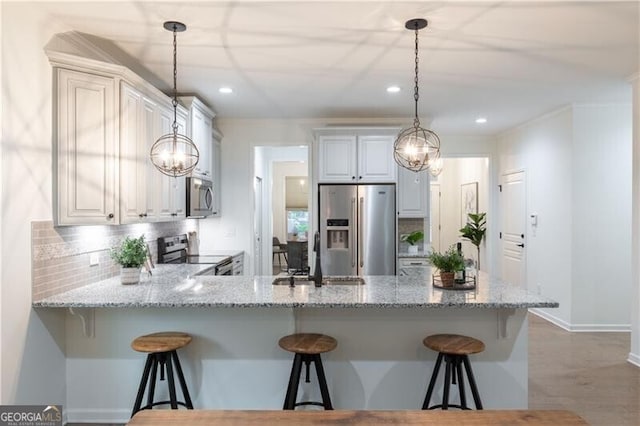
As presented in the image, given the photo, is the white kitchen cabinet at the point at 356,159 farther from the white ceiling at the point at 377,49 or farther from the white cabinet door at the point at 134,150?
the white cabinet door at the point at 134,150

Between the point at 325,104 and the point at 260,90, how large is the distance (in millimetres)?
900

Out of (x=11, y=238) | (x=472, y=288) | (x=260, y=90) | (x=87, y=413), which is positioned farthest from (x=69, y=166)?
(x=472, y=288)

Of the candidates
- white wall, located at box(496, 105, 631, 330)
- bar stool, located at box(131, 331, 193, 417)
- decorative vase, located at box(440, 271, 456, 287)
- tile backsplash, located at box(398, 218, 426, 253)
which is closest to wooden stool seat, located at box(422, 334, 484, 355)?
decorative vase, located at box(440, 271, 456, 287)

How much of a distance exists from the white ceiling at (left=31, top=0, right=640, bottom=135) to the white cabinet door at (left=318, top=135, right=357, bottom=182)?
1.68 feet

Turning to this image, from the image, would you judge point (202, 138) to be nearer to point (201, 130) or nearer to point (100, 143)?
point (201, 130)

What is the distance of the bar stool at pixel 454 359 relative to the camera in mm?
2361

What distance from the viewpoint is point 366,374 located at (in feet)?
8.91

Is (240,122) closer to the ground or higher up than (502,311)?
higher up

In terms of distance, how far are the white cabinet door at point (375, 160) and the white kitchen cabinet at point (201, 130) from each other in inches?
71.3

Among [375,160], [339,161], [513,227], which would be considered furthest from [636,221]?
[339,161]

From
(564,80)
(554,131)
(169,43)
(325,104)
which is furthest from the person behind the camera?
(554,131)

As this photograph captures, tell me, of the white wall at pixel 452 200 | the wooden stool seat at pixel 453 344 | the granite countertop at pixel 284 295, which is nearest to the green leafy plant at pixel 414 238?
the granite countertop at pixel 284 295

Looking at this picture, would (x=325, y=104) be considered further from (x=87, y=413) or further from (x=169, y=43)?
(x=87, y=413)

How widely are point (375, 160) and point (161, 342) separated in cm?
340
